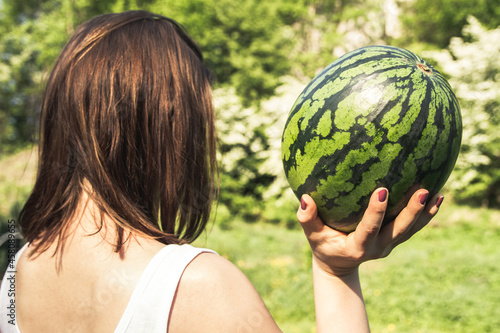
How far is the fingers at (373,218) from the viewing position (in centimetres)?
137

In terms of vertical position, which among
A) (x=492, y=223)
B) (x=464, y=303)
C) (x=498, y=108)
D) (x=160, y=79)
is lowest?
(x=492, y=223)

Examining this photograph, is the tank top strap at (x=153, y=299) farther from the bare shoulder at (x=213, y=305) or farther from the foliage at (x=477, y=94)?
the foliage at (x=477, y=94)

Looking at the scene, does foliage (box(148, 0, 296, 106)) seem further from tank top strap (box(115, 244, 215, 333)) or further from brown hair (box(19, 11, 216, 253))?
tank top strap (box(115, 244, 215, 333))

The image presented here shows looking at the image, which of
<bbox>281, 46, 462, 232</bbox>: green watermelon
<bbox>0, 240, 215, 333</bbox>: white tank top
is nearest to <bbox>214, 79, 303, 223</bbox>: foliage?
<bbox>281, 46, 462, 232</bbox>: green watermelon

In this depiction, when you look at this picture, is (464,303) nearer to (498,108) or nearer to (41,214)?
(41,214)

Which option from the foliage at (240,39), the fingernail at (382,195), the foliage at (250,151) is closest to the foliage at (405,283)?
the foliage at (250,151)

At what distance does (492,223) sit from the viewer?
13078 mm

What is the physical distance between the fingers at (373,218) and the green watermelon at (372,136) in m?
0.11

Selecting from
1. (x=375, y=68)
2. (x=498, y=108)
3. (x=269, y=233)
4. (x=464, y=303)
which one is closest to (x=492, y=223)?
(x=498, y=108)

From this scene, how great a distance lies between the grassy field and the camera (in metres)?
5.92

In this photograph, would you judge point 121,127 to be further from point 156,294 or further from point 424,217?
point 424,217

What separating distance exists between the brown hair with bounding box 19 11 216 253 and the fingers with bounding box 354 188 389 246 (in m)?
0.63

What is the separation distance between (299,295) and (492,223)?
9.37 metres

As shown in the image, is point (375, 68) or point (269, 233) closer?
point (375, 68)
